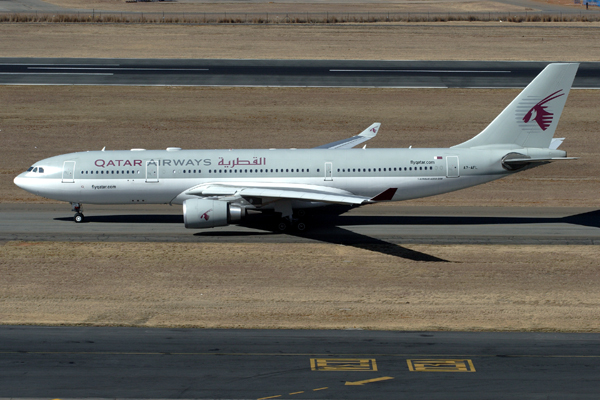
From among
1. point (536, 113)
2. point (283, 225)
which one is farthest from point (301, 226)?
point (536, 113)

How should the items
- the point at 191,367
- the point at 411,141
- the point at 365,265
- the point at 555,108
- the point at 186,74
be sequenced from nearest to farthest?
the point at 191,367 → the point at 365,265 → the point at 555,108 → the point at 411,141 → the point at 186,74

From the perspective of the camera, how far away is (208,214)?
3691cm

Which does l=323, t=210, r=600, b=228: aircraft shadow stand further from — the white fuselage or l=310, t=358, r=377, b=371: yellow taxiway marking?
l=310, t=358, r=377, b=371: yellow taxiway marking

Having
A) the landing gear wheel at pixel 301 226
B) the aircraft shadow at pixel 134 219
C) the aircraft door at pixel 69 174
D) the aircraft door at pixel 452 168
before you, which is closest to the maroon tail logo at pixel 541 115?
the aircraft door at pixel 452 168

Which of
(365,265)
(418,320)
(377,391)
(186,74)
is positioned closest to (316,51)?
(186,74)

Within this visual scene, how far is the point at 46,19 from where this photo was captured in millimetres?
106375

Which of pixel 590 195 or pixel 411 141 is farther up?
pixel 411 141

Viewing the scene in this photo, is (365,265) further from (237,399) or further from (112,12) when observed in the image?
(112,12)

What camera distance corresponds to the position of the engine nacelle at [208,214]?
36875 mm

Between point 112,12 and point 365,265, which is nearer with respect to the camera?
point 365,265

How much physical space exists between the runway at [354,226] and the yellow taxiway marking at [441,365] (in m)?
13.9

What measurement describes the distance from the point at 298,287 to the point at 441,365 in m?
8.96

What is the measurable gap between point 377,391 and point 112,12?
113812mm

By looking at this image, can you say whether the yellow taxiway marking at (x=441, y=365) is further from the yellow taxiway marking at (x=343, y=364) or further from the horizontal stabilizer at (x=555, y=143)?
the horizontal stabilizer at (x=555, y=143)
